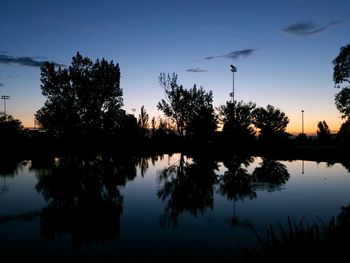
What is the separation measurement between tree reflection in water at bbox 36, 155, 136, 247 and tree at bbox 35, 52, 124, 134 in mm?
39479

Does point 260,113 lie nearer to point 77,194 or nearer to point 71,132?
point 71,132

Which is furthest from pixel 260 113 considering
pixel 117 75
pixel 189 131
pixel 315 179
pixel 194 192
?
pixel 194 192

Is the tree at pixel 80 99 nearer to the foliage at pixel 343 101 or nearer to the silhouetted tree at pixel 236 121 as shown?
the silhouetted tree at pixel 236 121

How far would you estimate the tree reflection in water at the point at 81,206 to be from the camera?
37.3 feet

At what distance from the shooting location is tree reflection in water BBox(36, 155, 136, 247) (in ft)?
37.3

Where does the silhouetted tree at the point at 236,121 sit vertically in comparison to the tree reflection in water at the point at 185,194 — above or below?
above

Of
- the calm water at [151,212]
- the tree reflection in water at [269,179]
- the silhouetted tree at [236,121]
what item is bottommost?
the calm water at [151,212]

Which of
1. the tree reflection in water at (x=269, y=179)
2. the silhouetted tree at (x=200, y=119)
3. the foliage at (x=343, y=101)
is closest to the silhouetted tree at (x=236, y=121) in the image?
the silhouetted tree at (x=200, y=119)

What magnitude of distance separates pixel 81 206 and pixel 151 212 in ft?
10.5

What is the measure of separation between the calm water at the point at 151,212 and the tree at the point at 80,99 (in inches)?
1551

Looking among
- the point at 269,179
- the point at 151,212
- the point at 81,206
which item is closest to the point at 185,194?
the point at 151,212

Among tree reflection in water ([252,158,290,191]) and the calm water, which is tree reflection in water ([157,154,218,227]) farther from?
tree reflection in water ([252,158,290,191])

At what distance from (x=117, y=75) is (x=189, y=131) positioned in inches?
690

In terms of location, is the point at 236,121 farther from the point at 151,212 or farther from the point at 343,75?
the point at 151,212
